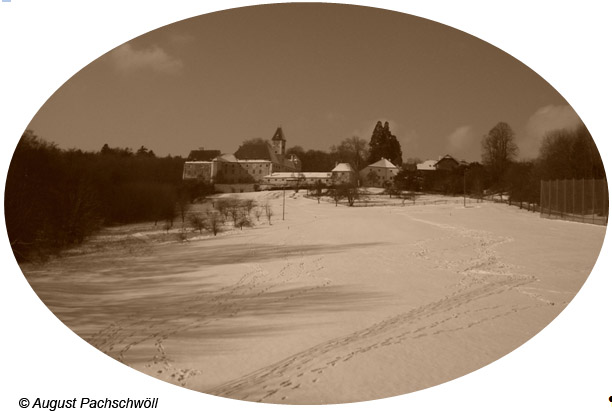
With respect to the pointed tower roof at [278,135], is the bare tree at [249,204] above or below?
below

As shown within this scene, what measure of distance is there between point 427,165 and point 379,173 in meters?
0.43

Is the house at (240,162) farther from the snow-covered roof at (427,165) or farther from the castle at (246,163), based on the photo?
the snow-covered roof at (427,165)

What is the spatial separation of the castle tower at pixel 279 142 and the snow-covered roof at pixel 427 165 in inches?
48.6

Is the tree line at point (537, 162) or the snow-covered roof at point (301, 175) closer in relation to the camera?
the tree line at point (537, 162)

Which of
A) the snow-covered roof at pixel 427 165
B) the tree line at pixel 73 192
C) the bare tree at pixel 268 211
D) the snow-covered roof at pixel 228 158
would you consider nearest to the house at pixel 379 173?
the snow-covered roof at pixel 427 165

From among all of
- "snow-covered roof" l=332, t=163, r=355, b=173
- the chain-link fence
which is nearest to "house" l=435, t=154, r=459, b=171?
"snow-covered roof" l=332, t=163, r=355, b=173

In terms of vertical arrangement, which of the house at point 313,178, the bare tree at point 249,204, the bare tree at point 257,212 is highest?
the house at point 313,178

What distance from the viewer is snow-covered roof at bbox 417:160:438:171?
4.38 metres

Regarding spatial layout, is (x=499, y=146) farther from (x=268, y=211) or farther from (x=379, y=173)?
(x=268, y=211)

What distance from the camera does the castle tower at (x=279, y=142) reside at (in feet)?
14.1

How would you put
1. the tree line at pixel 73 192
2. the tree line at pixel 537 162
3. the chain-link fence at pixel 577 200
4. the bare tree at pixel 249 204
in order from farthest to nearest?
1. the bare tree at pixel 249 204
2. the chain-link fence at pixel 577 200
3. the tree line at pixel 537 162
4. the tree line at pixel 73 192

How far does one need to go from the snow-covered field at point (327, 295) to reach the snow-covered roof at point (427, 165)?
38cm

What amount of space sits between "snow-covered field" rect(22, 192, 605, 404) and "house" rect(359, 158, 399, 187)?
0.29 metres

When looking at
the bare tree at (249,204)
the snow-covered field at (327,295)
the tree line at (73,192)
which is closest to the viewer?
the snow-covered field at (327,295)
